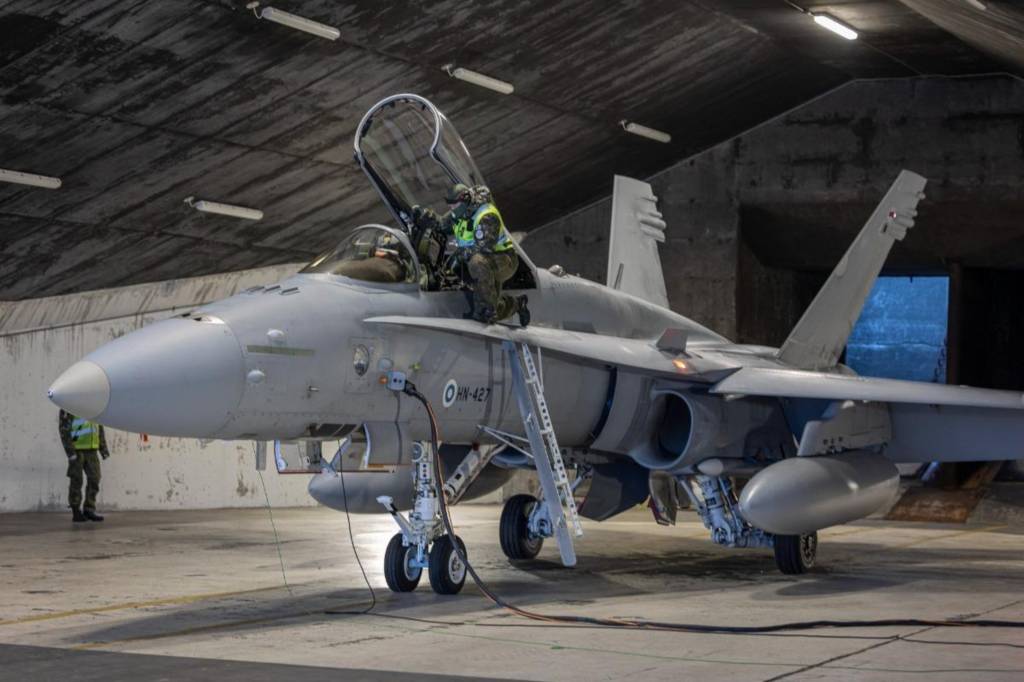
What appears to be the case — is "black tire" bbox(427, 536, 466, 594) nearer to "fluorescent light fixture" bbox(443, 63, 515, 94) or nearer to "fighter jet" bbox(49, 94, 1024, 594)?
"fighter jet" bbox(49, 94, 1024, 594)

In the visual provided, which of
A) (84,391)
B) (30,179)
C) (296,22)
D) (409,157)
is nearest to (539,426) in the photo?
(409,157)

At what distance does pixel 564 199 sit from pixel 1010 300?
8516 millimetres

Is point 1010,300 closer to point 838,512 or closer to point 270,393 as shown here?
point 838,512

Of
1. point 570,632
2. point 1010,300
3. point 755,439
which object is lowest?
point 570,632

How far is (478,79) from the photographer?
1602 centimetres

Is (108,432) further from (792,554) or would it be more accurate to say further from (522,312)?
(792,554)

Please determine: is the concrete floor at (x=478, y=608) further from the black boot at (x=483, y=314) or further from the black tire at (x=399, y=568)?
the black boot at (x=483, y=314)

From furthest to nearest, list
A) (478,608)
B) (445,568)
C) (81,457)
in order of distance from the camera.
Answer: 1. (81,457)
2. (445,568)
3. (478,608)

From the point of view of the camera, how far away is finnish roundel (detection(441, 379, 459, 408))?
991cm

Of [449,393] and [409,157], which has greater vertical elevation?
[409,157]

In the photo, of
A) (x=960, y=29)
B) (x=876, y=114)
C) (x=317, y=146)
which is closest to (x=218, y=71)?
(x=317, y=146)

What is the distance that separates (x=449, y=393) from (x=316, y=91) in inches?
241

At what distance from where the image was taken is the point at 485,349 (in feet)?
33.5

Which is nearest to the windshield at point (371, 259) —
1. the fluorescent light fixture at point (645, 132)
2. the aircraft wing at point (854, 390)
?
the aircraft wing at point (854, 390)
